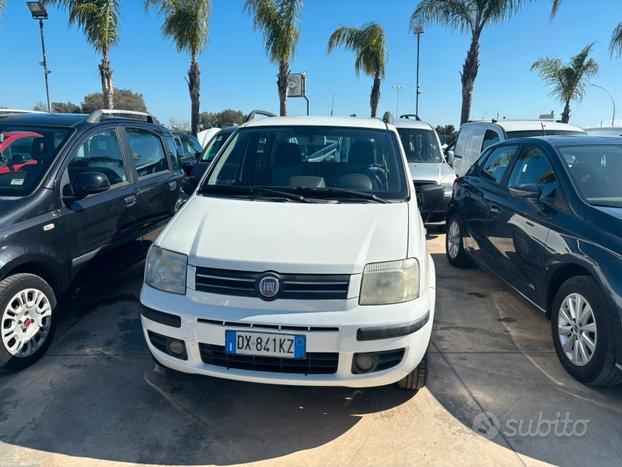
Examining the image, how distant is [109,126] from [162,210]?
1.15 metres

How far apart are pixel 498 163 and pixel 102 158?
4044 millimetres

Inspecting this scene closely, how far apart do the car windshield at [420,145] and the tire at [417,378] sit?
6394 millimetres

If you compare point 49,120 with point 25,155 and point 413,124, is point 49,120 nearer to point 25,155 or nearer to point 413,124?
point 25,155

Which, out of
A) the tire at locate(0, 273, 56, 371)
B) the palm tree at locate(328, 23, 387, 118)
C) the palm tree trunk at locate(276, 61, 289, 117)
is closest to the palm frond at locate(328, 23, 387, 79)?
the palm tree at locate(328, 23, 387, 118)

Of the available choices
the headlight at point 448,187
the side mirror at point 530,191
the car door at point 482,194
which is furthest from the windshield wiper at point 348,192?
the headlight at point 448,187

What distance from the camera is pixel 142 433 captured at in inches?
103

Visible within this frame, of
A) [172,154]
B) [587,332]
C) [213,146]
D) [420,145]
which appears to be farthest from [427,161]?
[587,332]

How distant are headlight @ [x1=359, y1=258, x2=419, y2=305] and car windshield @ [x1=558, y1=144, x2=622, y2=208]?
1.72m

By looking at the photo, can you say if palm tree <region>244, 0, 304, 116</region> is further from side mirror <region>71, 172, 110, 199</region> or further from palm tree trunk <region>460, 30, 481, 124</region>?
side mirror <region>71, 172, 110, 199</region>

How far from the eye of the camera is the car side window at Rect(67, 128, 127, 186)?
3888 millimetres

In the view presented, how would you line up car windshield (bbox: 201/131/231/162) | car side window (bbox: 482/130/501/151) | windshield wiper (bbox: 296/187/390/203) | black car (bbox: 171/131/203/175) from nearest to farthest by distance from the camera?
windshield wiper (bbox: 296/187/390/203), car windshield (bbox: 201/131/231/162), car side window (bbox: 482/130/501/151), black car (bbox: 171/131/203/175)

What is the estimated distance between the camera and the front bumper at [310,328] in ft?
7.90

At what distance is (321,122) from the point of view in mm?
4016

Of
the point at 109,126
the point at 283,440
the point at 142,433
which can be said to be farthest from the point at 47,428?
the point at 109,126
